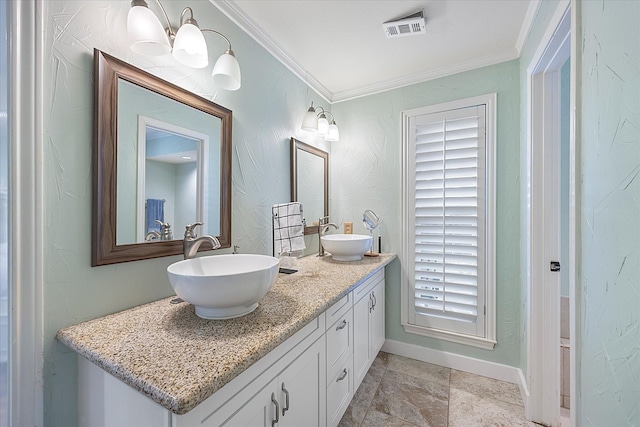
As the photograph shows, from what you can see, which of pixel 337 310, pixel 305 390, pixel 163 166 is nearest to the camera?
pixel 305 390

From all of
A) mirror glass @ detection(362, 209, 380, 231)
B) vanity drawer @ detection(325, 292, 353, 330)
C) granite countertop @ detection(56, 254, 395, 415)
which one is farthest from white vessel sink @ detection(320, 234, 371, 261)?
granite countertop @ detection(56, 254, 395, 415)

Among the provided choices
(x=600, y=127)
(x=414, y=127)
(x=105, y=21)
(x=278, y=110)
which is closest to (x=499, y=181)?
(x=414, y=127)

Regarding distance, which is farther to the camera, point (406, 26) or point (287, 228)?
point (287, 228)

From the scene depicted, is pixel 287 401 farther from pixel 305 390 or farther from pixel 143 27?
pixel 143 27

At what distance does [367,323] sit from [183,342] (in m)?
1.31

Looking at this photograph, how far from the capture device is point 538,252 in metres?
1.49

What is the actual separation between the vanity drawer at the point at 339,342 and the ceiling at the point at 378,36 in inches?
66.3

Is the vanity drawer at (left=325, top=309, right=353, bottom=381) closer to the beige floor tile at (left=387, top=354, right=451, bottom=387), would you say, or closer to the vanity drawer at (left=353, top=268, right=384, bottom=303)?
the vanity drawer at (left=353, top=268, right=384, bottom=303)

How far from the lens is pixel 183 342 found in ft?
2.42

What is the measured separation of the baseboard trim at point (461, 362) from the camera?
1.86m

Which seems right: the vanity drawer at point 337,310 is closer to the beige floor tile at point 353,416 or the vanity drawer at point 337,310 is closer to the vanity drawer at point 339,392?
the vanity drawer at point 339,392

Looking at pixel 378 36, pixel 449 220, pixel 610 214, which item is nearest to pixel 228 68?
pixel 378 36

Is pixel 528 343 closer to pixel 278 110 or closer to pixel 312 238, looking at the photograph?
pixel 312 238

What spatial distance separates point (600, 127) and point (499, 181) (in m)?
1.22
